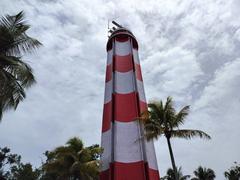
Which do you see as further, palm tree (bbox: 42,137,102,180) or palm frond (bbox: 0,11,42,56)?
palm tree (bbox: 42,137,102,180)

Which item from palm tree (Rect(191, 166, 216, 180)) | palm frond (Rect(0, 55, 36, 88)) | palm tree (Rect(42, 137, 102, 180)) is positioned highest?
palm tree (Rect(191, 166, 216, 180))

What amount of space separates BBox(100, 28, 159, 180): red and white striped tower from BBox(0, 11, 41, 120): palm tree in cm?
1553

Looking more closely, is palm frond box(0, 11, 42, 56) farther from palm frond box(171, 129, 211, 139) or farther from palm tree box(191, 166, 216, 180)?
palm tree box(191, 166, 216, 180)

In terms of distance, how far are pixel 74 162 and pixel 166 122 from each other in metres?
11.7

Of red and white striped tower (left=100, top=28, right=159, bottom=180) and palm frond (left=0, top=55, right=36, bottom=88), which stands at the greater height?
red and white striped tower (left=100, top=28, right=159, bottom=180)

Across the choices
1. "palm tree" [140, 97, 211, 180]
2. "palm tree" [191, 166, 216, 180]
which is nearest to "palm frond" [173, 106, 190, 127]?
"palm tree" [140, 97, 211, 180]

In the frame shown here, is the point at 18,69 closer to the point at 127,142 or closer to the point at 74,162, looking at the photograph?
the point at 74,162

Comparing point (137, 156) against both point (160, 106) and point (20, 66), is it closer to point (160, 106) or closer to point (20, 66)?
point (160, 106)

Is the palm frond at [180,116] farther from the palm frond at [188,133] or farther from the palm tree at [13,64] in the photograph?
the palm tree at [13,64]

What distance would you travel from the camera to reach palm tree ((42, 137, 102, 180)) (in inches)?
1038

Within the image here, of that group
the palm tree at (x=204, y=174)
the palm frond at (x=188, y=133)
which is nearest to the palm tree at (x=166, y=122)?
the palm frond at (x=188, y=133)

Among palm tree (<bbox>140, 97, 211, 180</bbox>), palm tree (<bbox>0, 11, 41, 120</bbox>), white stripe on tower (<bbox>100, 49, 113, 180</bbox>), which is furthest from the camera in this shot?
white stripe on tower (<bbox>100, 49, 113, 180</bbox>)

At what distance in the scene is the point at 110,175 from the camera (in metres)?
25.4

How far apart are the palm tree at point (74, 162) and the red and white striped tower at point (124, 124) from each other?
129 cm
